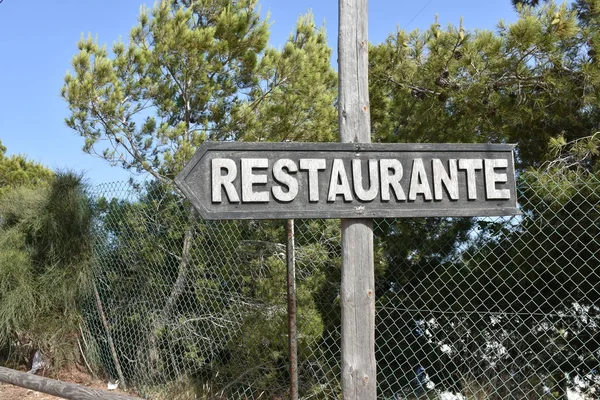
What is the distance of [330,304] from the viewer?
562 centimetres

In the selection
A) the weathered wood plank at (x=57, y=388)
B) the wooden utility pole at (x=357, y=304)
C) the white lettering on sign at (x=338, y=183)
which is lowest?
the weathered wood plank at (x=57, y=388)

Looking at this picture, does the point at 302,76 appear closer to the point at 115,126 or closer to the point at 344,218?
the point at 115,126

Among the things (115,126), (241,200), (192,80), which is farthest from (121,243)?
(241,200)

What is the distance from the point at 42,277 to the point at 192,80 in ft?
8.38

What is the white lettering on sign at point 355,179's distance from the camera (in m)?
3.11

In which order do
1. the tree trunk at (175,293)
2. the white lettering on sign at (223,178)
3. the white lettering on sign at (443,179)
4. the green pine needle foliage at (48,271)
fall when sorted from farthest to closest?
the green pine needle foliage at (48,271) → the tree trunk at (175,293) → the white lettering on sign at (443,179) → the white lettering on sign at (223,178)

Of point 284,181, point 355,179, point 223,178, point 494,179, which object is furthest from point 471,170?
point 223,178

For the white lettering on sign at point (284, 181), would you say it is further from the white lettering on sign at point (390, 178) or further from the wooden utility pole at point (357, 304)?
the white lettering on sign at point (390, 178)

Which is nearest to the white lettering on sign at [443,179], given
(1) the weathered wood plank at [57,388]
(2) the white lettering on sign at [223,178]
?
(2) the white lettering on sign at [223,178]

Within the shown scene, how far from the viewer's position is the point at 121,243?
6426mm

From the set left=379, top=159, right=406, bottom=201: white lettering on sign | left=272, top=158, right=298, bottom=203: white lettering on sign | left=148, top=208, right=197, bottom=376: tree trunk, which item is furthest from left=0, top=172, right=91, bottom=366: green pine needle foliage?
left=379, top=159, right=406, bottom=201: white lettering on sign

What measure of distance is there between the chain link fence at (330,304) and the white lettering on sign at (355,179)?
1000 millimetres

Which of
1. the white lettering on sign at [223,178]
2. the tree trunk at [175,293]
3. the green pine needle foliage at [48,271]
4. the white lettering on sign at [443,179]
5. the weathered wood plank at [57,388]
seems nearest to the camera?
the white lettering on sign at [223,178]

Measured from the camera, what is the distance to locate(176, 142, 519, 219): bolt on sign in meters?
3.10
